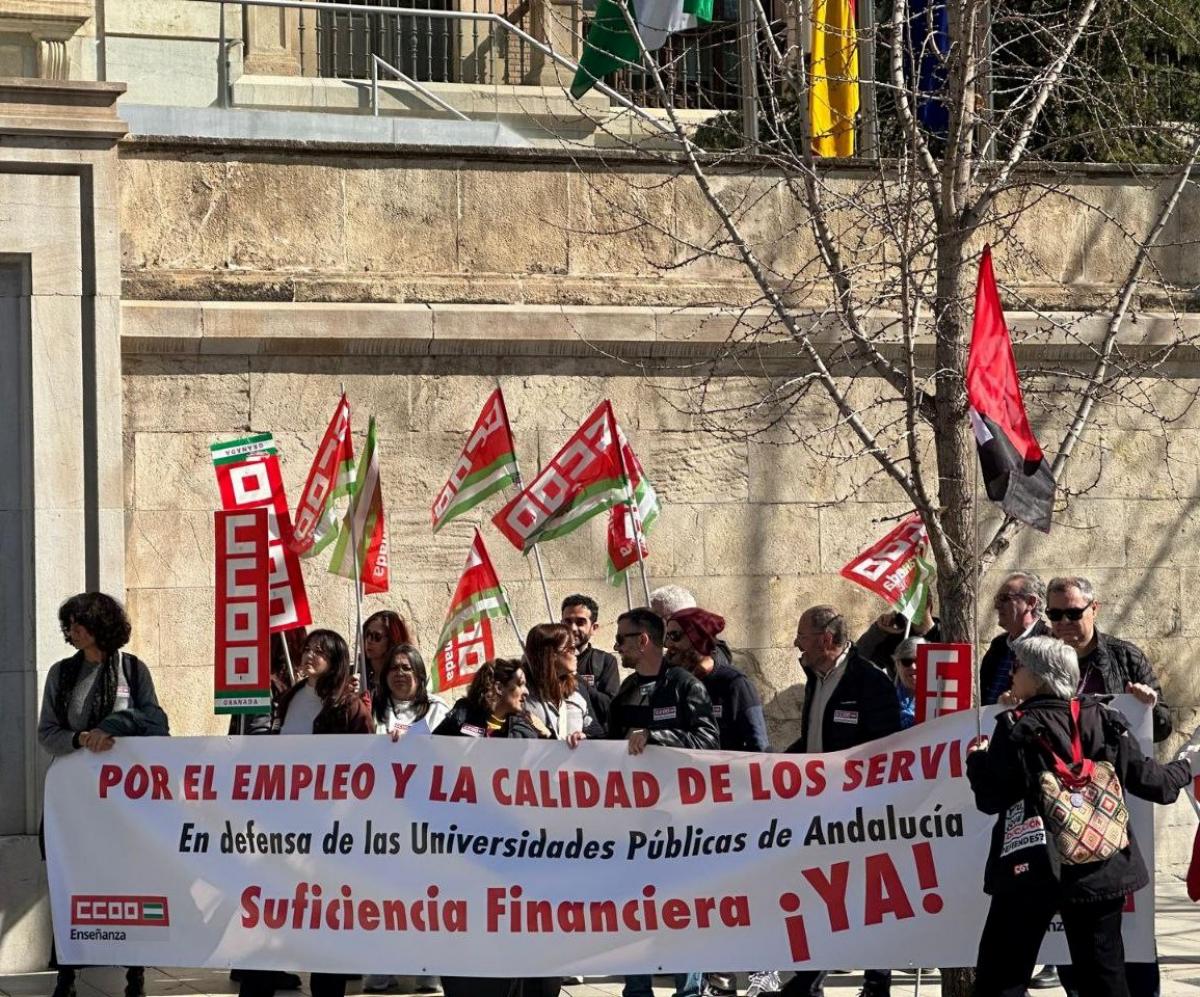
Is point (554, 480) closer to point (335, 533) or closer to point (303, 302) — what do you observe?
point (335, 533)

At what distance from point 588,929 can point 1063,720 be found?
8.16ft

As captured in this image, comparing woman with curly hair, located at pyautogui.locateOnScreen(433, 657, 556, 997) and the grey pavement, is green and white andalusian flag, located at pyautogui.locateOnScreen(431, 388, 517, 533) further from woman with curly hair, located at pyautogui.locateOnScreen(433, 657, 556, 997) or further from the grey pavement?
the grey pavement

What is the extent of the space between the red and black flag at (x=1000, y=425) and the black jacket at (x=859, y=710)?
1297 mm

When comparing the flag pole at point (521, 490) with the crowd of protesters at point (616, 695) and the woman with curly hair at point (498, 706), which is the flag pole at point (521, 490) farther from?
the woman with curly hair at point (498, 706)

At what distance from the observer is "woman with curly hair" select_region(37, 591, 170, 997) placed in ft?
30.9

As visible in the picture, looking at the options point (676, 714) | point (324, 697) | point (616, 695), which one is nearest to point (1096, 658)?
point (676, 714)

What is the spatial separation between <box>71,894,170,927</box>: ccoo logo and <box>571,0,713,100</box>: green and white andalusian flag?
5295 mm

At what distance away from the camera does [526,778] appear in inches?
351

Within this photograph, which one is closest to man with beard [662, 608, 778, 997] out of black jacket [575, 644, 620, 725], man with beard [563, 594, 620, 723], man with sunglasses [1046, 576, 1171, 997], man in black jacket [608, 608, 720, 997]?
man in black jacket [608, 608, 720, 997]

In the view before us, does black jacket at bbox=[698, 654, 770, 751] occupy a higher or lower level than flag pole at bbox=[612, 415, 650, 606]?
lower

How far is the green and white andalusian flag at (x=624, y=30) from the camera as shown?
12594 millimetres

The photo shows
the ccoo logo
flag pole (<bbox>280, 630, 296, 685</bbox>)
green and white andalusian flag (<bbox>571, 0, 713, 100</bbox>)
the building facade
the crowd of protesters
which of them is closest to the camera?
the crowd of protesters

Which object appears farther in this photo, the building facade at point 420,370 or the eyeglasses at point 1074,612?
the building facade at point 420,370

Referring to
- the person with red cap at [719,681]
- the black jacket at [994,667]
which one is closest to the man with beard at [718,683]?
the person with red cap at [719,681]
